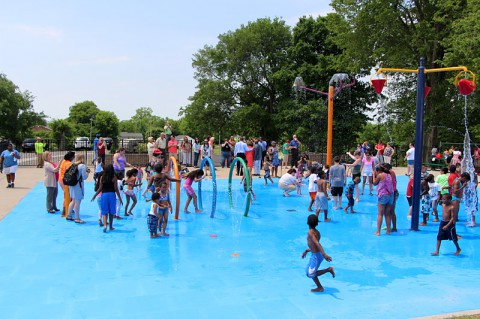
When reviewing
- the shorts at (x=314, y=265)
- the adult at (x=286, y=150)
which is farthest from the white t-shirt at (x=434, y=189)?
the adult at (x=286, y=150)

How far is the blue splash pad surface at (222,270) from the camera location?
6.60m

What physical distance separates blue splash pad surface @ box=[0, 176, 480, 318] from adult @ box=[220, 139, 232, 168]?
12470mm

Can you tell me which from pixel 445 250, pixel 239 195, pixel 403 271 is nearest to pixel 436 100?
pixel 239 195

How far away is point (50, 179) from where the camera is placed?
41.7 feet

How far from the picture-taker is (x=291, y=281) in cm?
781

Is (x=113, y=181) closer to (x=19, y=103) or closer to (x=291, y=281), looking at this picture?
(x=291, y=281)

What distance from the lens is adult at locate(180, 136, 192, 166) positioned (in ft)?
84.5

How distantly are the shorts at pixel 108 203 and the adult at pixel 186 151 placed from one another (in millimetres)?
14427

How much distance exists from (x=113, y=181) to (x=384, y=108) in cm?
2980

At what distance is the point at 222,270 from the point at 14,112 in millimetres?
56937

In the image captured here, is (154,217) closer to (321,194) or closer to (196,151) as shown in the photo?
(321,194)

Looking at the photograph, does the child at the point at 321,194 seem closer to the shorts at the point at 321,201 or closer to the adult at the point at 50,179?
the shorts at the point at 321,201

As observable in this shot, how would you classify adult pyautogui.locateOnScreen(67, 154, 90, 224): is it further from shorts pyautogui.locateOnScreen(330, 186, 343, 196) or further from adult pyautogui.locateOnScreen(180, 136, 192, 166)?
adult pyautogui.locateOnScreen(180, 136, 192, 166)

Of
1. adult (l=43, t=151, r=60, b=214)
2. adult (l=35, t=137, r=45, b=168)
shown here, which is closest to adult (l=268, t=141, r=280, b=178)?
adult (l=43, t=151, r=60, b=214)
